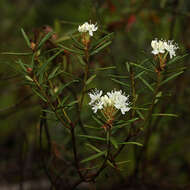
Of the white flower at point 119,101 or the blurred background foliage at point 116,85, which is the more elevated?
the blurred background foliage at point 116,85

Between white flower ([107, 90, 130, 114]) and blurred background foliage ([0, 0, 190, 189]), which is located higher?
blurred background foliage ([0, 0, 190, 189])

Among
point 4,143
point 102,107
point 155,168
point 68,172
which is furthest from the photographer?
point 4,143

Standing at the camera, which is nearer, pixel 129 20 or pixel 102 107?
pixel 102 107

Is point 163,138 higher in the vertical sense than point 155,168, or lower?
higher

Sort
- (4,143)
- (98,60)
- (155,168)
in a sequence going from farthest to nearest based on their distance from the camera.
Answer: (4,143), (155,168), (98,60)

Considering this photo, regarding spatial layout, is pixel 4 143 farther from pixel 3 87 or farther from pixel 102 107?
pixel 102 107

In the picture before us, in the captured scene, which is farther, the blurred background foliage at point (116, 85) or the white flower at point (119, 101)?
the blurred background foliage at point (116, 85)

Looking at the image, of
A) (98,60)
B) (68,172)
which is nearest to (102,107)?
(68,172)

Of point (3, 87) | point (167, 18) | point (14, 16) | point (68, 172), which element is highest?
point (14, 16)

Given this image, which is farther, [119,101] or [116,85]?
[116,85]

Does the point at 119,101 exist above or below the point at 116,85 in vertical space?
below

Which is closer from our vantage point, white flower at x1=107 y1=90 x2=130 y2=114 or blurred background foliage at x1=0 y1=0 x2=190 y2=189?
white flower at x1=107 y1=90 x2=130 y2=114
